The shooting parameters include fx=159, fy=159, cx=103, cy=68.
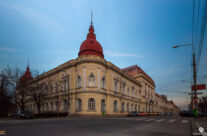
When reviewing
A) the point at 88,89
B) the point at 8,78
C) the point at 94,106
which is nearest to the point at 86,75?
the point at 88,89

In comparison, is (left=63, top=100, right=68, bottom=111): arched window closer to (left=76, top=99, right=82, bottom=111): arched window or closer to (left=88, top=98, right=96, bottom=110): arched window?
(left=76, top=99, right=82, bottom=111): arched window

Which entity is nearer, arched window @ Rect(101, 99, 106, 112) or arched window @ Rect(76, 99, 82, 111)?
arched window @ Rect(76, 99, 82, 111)

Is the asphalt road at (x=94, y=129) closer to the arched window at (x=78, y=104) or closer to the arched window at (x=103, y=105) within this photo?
the arched window at (x=78, y=104)

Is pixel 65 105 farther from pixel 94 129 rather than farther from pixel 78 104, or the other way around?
pixel 94 129

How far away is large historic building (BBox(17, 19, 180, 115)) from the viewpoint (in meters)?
32.2

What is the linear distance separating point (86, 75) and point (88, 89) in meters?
2.93

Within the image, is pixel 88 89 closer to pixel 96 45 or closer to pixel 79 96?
pixel 79 96

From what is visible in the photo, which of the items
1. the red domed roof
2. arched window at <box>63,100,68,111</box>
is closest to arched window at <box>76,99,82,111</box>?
arched window at <box>63,100,68,111</box>

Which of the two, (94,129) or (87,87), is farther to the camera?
(87,87)

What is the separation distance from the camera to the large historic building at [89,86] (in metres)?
32.2

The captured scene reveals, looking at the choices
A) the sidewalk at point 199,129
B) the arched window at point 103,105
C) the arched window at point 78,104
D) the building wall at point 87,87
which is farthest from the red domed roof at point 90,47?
the sidewalk at point 199,129

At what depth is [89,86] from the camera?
32406 mm

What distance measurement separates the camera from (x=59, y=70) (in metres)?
40.3

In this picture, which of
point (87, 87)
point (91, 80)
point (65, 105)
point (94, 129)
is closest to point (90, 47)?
point (91, 80)
